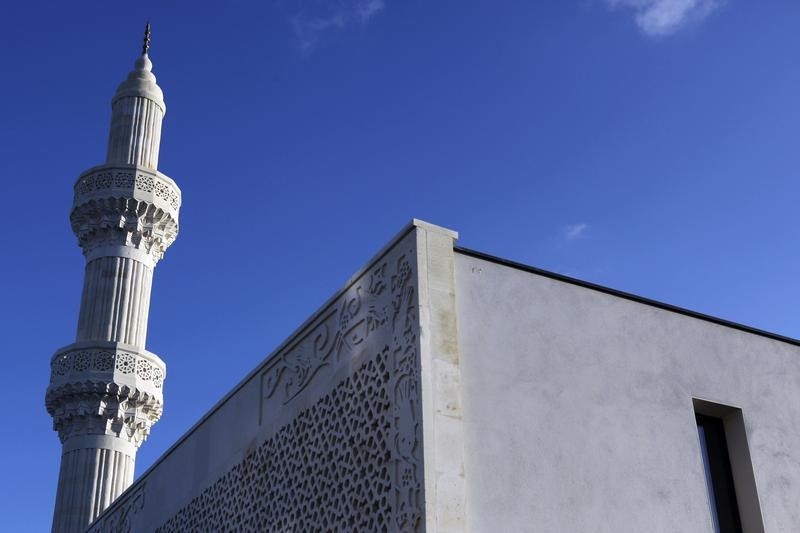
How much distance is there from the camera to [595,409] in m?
5.59

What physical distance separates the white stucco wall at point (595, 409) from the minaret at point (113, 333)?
987cm

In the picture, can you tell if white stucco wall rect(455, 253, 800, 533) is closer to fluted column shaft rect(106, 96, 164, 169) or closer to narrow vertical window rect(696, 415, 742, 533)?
narrow vertical window rect(696, 415, 742, 533)

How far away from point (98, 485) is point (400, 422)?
10.0m

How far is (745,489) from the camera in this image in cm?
600

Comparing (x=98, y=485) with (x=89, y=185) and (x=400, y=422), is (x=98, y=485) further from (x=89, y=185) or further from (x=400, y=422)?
(x=400, y=422)

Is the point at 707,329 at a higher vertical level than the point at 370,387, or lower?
higher

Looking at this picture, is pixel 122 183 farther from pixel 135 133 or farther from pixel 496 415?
pixel 496 415

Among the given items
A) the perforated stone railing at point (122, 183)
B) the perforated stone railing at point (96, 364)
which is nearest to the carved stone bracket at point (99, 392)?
the perforated stone railing at point (96, 364)

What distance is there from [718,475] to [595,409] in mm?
1084

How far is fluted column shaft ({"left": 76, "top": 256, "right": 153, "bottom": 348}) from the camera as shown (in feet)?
47.8

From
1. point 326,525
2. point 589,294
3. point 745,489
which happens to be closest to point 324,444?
point 326,525

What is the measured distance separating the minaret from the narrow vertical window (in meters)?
9.88

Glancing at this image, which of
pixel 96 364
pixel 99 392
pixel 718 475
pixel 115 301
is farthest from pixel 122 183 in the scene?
pixel 718 475

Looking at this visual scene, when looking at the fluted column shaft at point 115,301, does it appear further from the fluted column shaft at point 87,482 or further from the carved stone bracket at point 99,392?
the fluted column shaft at point 87,482
